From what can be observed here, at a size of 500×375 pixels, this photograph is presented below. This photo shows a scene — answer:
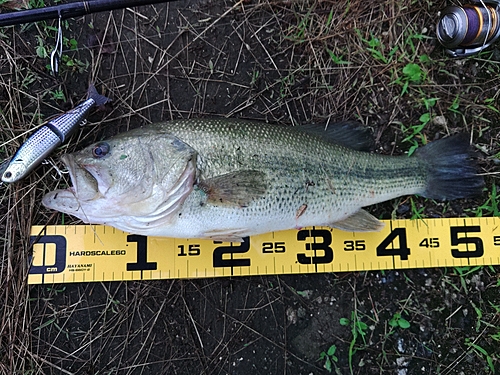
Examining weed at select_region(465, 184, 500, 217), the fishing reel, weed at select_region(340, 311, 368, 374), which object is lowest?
weed at select_region(340, 311, 368, 374)

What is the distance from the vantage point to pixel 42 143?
2943 millimetres

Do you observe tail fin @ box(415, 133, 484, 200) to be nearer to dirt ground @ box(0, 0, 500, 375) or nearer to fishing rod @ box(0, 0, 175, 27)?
dirt ground @ box(0, 0, 500, 375)

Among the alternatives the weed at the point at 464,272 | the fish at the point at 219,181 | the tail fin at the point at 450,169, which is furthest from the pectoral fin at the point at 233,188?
the weed at the point at 464,272

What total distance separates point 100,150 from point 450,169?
2732 millimetres

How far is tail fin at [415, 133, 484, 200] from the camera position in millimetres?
3102

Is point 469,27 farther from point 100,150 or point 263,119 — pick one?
point 100,150

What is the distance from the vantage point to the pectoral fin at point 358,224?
9.82 ft

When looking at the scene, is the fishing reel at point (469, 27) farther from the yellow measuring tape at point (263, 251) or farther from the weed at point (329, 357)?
the weed at point (329, 357)

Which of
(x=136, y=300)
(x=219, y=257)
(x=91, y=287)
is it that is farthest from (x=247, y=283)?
(x=91, y=287)

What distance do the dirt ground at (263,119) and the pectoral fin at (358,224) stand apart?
294mm

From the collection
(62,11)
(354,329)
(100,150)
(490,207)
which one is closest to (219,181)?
(100,150)

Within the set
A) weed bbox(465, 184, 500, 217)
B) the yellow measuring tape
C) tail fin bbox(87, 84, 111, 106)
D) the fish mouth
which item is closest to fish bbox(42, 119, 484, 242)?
the fish mouth

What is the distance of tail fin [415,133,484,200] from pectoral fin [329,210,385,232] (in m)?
0.52

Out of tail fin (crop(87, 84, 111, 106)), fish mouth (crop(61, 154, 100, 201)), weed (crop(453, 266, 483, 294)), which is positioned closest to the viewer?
fish mouth (crop(61, 154, 100, 201))
